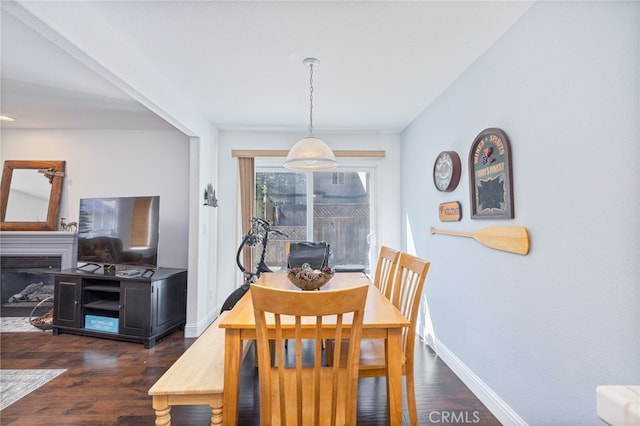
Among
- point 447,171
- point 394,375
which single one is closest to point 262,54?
point 447,171

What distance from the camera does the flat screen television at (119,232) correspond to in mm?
3113

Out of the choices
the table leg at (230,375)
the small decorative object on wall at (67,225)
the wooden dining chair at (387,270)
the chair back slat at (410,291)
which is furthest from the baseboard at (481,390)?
the small decorative object on wall at (67,225)

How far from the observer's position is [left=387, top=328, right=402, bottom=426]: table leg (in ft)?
4.47

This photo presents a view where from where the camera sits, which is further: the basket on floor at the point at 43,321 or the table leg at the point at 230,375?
the basket on floor at the point at 43,321

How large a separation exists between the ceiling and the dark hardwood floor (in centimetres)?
224

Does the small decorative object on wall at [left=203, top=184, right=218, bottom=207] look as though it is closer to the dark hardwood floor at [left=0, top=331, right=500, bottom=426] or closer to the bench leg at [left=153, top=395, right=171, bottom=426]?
the dark hardwood floor at [left=0, top=331, right=500, bottom=426]

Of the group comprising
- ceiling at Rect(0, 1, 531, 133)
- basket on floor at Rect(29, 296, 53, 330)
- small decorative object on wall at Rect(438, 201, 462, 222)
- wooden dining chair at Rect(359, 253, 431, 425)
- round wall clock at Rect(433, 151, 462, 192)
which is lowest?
basket on floor at Rect(29, 296, 53, 330)

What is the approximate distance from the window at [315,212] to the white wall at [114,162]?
1.10m

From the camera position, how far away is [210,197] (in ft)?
11.4

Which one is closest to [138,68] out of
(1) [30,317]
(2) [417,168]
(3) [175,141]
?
(3) [175,141]

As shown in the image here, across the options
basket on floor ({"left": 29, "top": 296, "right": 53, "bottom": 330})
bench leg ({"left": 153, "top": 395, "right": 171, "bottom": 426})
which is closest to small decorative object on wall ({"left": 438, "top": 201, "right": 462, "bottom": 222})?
bench leg ({"left": 153, "top": 395, "right": 171, "bottom": 426})

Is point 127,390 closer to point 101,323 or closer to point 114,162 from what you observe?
point 101,323

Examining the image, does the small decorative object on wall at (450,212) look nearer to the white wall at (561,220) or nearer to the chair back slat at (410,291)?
the white wall at (561,220)

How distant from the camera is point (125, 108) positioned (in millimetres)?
3049
